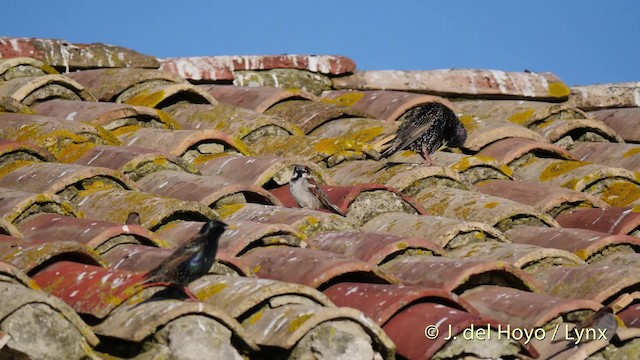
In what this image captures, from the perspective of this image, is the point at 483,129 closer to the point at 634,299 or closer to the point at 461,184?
the point at 461,184

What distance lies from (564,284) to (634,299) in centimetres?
30

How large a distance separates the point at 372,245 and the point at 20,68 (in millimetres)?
3749

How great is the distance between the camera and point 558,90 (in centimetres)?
1088

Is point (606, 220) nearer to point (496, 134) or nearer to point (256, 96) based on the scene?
point (496, 134)

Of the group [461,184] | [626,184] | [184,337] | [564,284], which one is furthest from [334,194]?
[184,337]

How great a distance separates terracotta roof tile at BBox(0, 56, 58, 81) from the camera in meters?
8.48

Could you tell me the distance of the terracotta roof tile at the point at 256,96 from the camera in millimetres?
9023

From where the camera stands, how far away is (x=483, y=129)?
888cm

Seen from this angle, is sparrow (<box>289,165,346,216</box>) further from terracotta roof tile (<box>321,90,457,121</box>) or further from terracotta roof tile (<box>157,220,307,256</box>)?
terracotta roof tile (<box>321,90,457,121</box>)

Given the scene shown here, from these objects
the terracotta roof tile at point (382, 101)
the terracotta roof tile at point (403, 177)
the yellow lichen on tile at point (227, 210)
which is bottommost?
the yellow lichen on tile at point (227, 210)

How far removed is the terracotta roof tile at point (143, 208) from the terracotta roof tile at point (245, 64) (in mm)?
3711

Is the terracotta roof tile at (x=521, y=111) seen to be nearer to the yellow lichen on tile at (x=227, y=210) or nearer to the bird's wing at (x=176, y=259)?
the yellow lichen on tile at (x=227, y=210)

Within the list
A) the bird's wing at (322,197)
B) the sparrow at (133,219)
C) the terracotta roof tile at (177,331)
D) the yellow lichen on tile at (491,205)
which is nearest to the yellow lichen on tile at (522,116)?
the yellow lichen on tile at (491,205)

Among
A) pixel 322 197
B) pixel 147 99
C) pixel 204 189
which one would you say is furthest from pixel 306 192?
pixel 147 99
